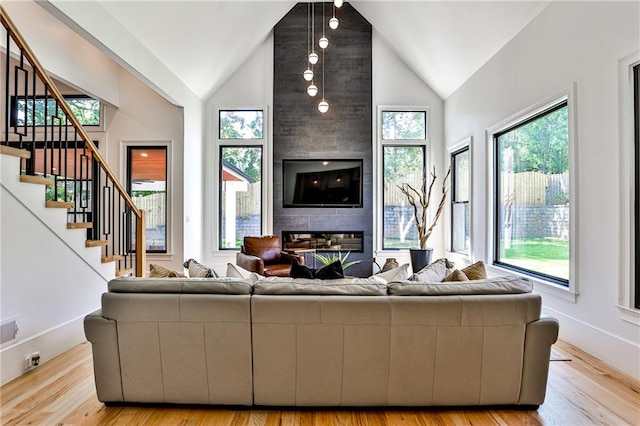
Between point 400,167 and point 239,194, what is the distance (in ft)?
10.2

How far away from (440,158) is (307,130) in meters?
2.56

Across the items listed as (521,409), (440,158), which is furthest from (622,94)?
(440,158)

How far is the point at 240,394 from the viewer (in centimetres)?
235

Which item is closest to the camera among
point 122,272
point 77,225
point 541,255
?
point 77,225

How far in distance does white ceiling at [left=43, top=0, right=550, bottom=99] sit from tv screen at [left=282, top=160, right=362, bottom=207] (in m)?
2.04

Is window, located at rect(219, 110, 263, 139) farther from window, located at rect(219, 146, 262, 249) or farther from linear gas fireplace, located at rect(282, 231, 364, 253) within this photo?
linear gas fireplace, located at rect(282, 231, 364, 253)

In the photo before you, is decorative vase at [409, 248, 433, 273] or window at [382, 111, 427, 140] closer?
decorative vase at [409, 248, 433, 273]

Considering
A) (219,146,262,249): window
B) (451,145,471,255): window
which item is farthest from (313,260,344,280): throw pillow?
(219,146,262,249): window

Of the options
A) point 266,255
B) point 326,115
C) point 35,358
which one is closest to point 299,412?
point 35,358

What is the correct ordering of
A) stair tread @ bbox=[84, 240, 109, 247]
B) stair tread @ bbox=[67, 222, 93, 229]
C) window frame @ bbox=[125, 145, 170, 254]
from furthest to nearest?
window frame @ bbox=[125, 145, 170, 254] → stair tread @ bbox=[84, 240, 109, 247] → stair tread @ bbox=[67, 222, 93, 229]

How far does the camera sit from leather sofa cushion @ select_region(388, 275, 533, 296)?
2.34 meters

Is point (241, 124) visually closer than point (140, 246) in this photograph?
No

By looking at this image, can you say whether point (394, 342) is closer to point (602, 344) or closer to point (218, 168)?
point (602, 344)

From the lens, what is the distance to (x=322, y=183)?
7.10 metres
